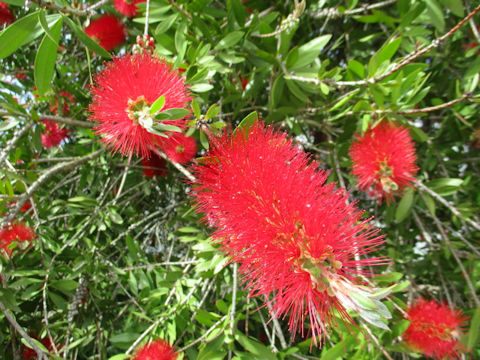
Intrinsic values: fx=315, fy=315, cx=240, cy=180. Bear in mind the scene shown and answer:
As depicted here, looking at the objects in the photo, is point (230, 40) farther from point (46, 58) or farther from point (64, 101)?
point (64, 101)

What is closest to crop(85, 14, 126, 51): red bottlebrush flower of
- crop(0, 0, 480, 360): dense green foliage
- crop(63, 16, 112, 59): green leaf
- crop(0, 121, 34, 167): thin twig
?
crop(0, 0, 480, 360): dense green foliage

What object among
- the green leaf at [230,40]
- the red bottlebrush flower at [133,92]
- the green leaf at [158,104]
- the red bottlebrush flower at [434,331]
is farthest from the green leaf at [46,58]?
the red bottlebrush flower at [434,331]

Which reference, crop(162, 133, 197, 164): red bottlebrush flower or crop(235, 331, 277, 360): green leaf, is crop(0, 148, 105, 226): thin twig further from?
crop(235, 331, 277, 360): green leaf

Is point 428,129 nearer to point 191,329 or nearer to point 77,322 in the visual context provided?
point 191,329

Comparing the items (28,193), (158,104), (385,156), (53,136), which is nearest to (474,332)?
(385,156)

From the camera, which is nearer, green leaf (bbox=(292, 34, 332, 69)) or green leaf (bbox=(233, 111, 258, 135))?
green leaf (bbox=(233, 111, 258, 135))

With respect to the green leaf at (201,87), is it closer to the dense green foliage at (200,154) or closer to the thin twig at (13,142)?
the dense green foliage at (200,154)
